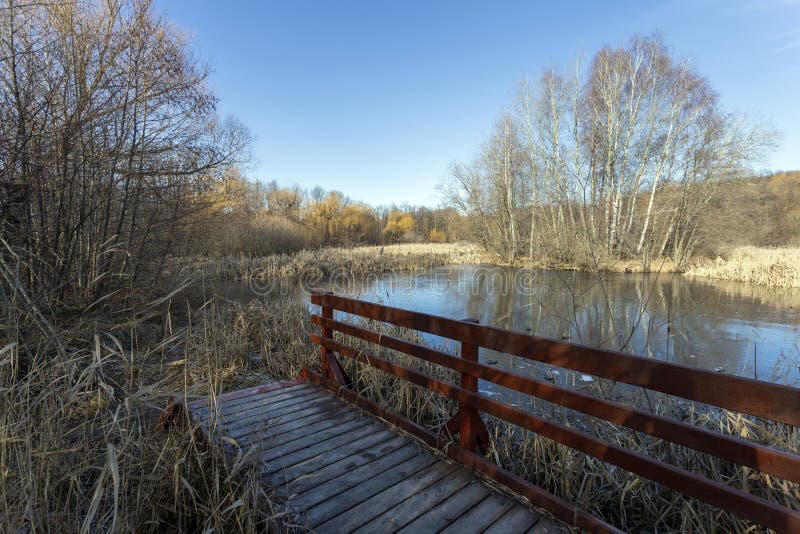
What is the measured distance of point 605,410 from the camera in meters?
1.77

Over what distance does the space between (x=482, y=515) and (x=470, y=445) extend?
1.57 feet

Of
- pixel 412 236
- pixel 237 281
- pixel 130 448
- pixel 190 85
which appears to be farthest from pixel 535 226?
pixel 412 236

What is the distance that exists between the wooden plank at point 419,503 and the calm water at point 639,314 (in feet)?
7.22

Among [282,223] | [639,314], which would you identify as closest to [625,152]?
[639,314]

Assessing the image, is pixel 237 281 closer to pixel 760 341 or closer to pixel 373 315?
pixel 373 315

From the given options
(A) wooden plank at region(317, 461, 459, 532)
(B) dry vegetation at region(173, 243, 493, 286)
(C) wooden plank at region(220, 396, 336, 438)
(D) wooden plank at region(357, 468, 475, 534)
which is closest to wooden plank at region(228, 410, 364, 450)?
(C) wooden plank at region(220, 396, 336, 438)

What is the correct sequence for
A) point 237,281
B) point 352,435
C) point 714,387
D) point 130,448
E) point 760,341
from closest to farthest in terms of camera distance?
point 714,387, point 130,448, point 352,435, point 760,341, point 237,281

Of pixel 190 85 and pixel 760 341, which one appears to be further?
pixel 760 341

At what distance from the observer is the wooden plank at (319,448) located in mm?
2377

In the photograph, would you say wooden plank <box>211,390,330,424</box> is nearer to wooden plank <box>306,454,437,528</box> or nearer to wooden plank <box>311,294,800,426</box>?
wooden plank <box>306,454,437,528</box>

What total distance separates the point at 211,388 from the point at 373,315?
1.20 metres

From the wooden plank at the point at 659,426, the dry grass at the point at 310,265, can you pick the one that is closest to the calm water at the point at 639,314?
the wooden plank at the point at 659,426

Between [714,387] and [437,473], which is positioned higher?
[714,387]

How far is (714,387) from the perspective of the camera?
1.40m
